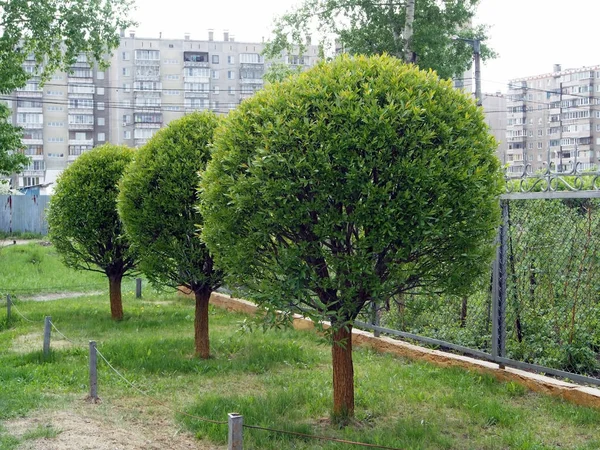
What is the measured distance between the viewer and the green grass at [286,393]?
6.23 meters

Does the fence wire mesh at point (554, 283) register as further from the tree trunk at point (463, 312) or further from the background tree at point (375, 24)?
the background tree at point (375, 24)

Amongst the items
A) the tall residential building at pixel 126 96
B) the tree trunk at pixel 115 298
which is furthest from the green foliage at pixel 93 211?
the tall residential building at pixel 126 96

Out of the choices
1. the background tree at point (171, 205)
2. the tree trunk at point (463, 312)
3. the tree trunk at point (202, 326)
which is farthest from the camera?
the tree trunk at point (202, 326)

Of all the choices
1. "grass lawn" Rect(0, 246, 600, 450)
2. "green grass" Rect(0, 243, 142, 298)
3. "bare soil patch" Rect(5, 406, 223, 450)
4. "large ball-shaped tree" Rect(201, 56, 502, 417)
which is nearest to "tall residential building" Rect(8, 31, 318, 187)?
"green grass" Rect(0, 243, 142, 298)

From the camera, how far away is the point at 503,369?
8023 mm

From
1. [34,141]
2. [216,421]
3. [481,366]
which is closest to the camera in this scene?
[216,421]

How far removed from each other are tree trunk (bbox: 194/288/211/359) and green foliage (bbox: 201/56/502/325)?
3.38 m

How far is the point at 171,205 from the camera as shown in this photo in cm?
910

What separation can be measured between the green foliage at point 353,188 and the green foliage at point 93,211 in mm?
7163

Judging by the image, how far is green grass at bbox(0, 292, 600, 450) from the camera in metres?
6.23

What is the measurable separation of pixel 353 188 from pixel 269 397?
8.82 ft

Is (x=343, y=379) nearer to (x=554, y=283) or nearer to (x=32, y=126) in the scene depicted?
(x=554, y=283)

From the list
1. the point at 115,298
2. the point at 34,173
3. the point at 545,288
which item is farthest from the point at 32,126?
the point at 545,288

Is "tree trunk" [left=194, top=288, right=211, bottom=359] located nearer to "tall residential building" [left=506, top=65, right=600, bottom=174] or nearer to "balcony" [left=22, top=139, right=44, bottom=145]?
"balcony" [left=22, top=139, right=44, bottom=145]
